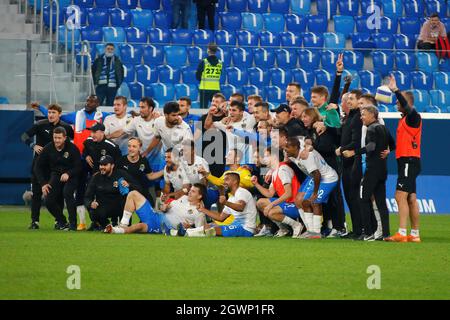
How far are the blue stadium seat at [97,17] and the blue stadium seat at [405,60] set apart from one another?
7350 millimetres

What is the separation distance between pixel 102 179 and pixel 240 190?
2321 millimetres

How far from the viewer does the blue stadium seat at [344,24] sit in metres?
27.5

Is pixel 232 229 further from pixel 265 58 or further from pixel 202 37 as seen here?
pixel 202 37

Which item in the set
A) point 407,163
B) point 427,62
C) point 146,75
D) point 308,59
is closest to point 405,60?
point 427,62

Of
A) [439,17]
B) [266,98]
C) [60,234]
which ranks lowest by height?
[60,234]

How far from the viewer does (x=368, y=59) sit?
23359mm

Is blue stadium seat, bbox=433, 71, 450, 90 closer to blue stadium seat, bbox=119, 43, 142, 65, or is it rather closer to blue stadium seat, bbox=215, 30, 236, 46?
blue stadium seat, bbox=215, 30, 236, 46

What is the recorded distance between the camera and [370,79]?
22875 mm

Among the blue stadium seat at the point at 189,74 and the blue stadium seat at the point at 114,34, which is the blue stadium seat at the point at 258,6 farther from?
the blue stadium seat at the point at 189,74

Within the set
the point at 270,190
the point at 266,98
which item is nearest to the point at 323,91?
the point at 270,190

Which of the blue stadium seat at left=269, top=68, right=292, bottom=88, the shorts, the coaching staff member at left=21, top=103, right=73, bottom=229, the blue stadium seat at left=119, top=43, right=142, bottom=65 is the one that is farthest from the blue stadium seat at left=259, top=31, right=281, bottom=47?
the shorts

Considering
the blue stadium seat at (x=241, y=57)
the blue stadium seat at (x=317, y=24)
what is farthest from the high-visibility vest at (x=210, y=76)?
the blue stadium seat at (x=317, y=24)

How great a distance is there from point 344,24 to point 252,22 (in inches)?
99.4

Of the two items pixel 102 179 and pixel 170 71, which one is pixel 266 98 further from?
pixel 102 179
